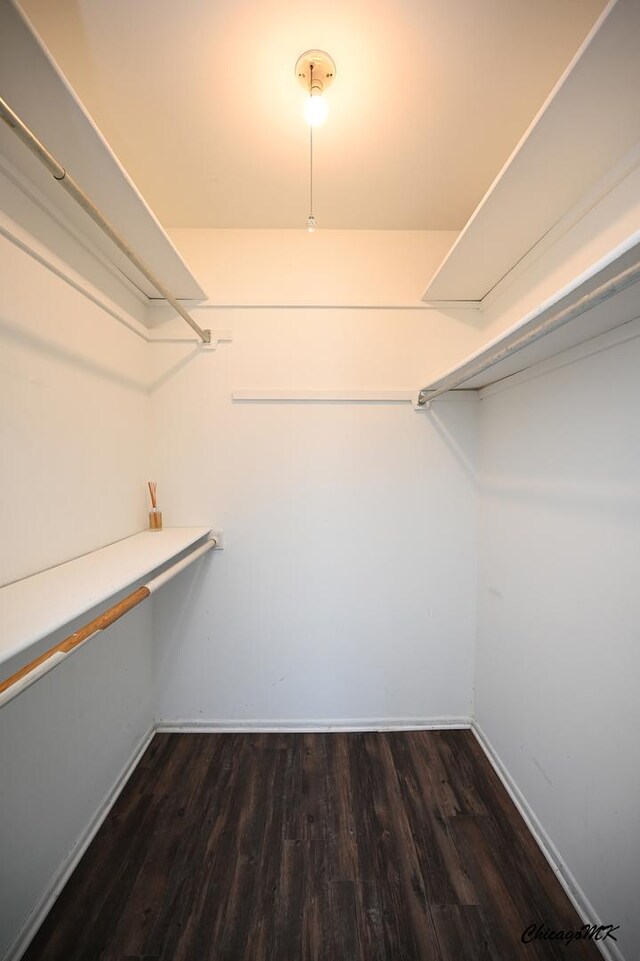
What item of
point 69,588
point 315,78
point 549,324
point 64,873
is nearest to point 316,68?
point 315,78

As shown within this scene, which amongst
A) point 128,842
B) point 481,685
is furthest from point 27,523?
point 481,685

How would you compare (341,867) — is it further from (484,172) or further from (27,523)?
(484,172)

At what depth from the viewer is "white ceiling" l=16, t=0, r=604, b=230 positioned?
36.8 inches

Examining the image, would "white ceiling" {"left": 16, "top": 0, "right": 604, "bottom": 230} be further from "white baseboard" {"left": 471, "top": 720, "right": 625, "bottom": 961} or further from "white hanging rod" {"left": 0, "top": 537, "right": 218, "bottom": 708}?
"white baseboard" {"left": 471, "top": 720, "right": 625, "bottom": 961}

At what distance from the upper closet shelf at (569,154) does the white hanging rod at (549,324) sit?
20.7 inches

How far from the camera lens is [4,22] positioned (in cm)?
71

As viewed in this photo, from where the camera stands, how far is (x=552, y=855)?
121cm

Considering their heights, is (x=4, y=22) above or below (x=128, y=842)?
above

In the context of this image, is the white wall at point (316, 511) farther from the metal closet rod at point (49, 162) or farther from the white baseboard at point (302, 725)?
the metal closet rod at point (49, 162)

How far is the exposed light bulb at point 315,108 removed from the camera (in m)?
1.08

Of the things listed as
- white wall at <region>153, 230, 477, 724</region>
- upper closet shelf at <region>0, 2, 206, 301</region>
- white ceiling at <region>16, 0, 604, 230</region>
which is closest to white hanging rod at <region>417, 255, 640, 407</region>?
white wall at <region>153, 230, 477, 724</region>

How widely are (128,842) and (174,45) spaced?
2.83 metres
